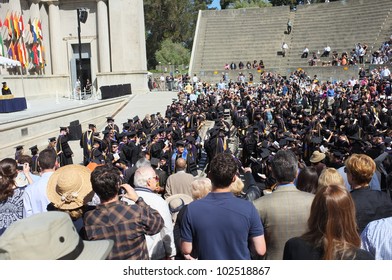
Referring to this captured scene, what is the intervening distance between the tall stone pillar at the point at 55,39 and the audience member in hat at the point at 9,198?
29.3 m

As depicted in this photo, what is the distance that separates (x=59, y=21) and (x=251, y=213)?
32.5 meters

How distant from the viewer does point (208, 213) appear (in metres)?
3.20

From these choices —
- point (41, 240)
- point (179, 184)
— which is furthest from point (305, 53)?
point (41, 240)

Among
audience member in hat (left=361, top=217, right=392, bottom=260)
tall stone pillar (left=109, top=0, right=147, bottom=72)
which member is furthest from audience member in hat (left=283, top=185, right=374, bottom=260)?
tall stone pillar (left=109, top=0, right=147, bottom=72)

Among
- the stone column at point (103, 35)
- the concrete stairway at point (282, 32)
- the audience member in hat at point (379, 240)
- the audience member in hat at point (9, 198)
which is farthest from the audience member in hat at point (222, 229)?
the concrete stairway at point (282, 32)

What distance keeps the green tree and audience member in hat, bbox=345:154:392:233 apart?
46.6 meters

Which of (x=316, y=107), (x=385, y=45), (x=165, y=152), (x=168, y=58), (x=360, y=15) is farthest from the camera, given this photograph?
(x=168, y=58)

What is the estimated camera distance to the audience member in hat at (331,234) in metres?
2.55

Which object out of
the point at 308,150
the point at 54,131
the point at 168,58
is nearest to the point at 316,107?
the point at 308,150

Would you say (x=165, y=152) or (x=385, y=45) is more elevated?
(x=385, y=45)

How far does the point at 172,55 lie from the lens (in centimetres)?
4984

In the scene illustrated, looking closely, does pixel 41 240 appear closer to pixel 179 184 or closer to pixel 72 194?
pixel 72 194

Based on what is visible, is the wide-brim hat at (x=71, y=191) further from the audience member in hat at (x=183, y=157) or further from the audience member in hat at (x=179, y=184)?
the audience member in hat at (x=183, y=157)
